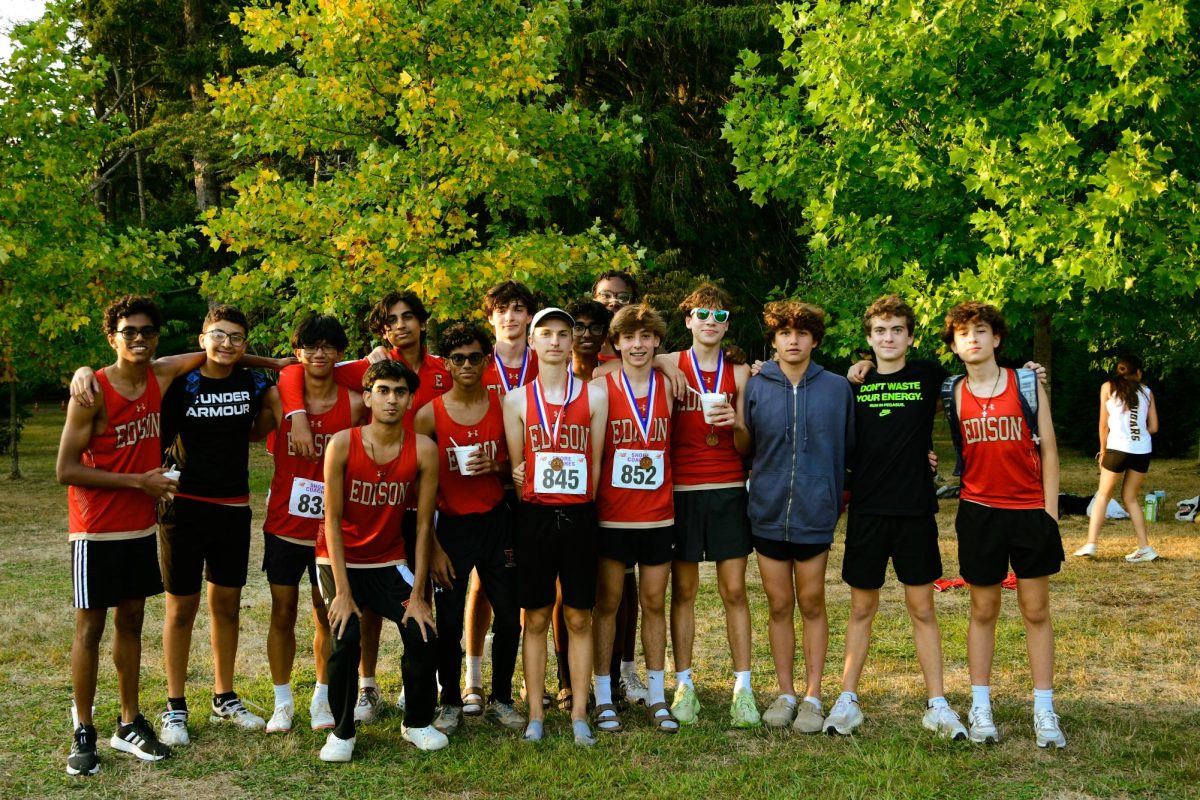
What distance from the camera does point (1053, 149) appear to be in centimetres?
897

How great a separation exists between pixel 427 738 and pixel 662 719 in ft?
3.83

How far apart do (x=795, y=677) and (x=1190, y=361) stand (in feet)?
54.2

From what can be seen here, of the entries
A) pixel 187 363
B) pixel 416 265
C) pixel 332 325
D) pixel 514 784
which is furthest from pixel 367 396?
pixel 416 265

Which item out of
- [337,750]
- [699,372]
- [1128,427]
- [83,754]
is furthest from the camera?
[1128,427]

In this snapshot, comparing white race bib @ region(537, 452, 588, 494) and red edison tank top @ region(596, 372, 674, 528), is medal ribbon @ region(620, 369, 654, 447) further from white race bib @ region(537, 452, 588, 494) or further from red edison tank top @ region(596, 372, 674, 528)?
white race bib @ region(537, 452, 588, 494)

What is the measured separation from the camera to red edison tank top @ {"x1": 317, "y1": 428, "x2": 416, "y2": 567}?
4.78 m

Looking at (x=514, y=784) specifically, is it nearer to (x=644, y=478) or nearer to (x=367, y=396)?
(x=644, y=478)

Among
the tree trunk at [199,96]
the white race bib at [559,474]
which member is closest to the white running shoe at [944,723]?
the white race bib at [559,474]

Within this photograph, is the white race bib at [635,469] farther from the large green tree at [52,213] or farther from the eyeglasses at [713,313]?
the large green tree at [52,213]

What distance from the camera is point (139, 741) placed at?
15.5 ft

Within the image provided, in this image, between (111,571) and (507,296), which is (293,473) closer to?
(111,571)

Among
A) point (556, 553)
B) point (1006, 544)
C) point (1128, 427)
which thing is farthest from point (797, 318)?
point (1128, 427)

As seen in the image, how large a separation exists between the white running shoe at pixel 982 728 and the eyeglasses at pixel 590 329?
262 cm

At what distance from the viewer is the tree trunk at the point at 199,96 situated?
19.4 m
